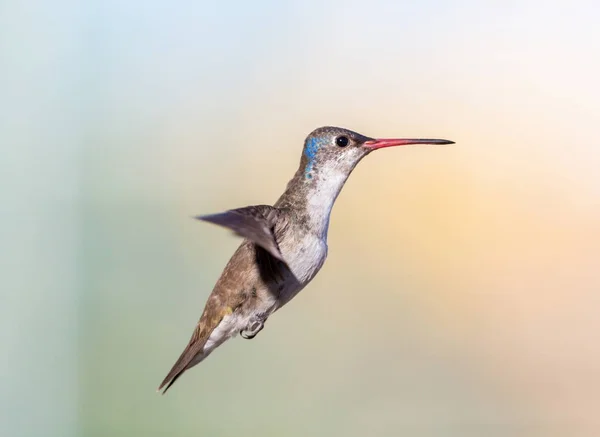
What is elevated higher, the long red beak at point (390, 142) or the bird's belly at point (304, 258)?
the long red beak at point (390, 142)

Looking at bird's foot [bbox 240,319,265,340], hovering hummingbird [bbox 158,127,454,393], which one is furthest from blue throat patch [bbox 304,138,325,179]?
bird's foot [bbox 240,319,265,340]

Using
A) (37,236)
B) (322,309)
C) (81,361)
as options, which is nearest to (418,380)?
(322,309)

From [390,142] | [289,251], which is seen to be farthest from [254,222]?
[390,142]

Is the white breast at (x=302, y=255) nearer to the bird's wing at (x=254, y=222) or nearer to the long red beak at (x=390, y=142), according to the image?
the bird's wing at (x=254, y=222)

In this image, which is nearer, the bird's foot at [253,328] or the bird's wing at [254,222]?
the bird's wing at [254,222]

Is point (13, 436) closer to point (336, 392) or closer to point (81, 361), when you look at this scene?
point (81, 361)

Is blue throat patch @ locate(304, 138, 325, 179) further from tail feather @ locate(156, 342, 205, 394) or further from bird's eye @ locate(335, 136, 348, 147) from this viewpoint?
tail feather @ locate(156, 342, 205, 394)

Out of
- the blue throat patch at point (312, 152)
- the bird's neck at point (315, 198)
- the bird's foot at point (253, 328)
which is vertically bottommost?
the bird's foot at point (253, 328)

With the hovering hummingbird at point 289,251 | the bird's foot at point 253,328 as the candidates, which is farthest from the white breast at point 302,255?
the bird's foot at point 253,328
